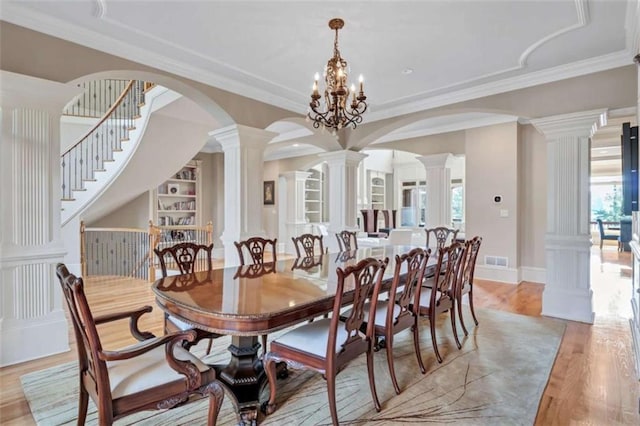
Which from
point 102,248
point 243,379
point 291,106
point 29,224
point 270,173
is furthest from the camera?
point 270,173

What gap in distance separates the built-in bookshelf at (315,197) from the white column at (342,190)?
4146 millimetres

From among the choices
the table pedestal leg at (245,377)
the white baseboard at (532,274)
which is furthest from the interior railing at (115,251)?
the white baseboard at (532,274)

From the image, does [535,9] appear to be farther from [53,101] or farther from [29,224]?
[29,224]

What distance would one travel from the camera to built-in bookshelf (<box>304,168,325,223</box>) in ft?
33.2

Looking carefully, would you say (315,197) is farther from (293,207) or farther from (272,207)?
(272,207)

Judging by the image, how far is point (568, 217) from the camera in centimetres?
370

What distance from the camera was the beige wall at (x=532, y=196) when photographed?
545 cm

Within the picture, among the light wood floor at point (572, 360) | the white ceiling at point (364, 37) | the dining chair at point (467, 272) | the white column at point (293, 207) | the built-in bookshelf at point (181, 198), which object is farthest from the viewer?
the white column at point (293, 207)

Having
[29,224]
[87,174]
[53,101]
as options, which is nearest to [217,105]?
[53,101]

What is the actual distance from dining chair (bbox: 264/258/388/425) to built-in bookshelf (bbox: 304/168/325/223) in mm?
8017

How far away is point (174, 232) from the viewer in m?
7.79

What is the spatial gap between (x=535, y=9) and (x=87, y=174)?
6680mm

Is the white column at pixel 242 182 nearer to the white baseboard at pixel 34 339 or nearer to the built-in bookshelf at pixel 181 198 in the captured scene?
the white baseboard at pixel 34 339

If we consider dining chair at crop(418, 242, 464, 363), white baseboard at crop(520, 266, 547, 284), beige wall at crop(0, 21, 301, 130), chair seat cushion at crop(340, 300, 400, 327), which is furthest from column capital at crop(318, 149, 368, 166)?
chair seat cushion at crop(340, 300, 400, 327)
